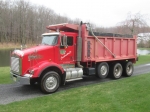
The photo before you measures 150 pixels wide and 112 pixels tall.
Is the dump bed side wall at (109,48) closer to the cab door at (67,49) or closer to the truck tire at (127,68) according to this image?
the truck tire at (127,68)

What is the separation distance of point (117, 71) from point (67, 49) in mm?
4295

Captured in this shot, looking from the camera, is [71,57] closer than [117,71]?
Yes

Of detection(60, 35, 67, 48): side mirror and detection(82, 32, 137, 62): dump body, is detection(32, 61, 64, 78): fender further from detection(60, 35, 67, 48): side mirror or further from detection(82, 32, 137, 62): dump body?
detection(82, 32, 137, 62): dump body

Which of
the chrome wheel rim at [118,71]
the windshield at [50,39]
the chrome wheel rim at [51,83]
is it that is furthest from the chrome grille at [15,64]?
the chrome wheel rim at [118,71]

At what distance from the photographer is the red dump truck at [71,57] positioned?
7379 millimetres

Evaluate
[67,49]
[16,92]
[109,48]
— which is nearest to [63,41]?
[67,49]

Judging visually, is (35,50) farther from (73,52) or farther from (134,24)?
(134,24)

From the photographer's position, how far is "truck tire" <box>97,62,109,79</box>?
9.87m

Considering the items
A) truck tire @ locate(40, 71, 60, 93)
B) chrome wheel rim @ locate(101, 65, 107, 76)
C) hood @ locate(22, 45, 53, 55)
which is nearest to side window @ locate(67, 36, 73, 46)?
hood @ locate(22, 45, 53, 55)

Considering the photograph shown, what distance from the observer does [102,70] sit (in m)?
10.1

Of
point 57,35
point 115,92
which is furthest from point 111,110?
point 57,35

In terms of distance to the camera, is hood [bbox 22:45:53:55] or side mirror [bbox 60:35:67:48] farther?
side mirror [bbox 60:35:67:48]

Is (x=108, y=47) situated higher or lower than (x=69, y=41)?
lower

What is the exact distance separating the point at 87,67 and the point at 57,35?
2.56 metres
